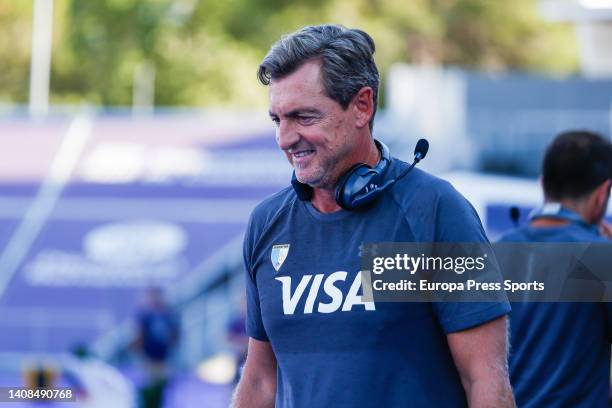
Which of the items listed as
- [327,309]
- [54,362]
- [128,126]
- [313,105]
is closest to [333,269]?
[327,309]

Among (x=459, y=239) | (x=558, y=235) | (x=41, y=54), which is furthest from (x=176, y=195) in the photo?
(x=459, y=239)

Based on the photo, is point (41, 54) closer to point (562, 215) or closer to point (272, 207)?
point (562, 215)

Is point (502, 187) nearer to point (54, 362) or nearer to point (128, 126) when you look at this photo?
point (54, 362)

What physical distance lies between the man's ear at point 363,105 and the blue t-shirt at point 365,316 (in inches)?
5.9

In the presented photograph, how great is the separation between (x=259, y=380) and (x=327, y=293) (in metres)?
0.50

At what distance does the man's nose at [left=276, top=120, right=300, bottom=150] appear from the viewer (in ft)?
10.5

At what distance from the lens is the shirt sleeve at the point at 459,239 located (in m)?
3.08

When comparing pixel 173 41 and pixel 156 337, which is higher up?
pixel 173 41

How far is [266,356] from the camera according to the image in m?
3.56

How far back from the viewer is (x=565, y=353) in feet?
14.3

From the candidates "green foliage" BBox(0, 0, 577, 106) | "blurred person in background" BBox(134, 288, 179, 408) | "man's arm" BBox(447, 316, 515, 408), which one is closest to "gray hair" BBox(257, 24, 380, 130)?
"man's arm" BBox(447, 316, 515, 408)

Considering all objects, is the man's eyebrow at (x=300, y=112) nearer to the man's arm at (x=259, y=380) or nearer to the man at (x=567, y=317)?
the man's arm at (x=259, y=380)

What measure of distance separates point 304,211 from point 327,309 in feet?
1.00

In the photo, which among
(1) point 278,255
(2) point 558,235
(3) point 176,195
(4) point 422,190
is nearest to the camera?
(4) point 422,190
